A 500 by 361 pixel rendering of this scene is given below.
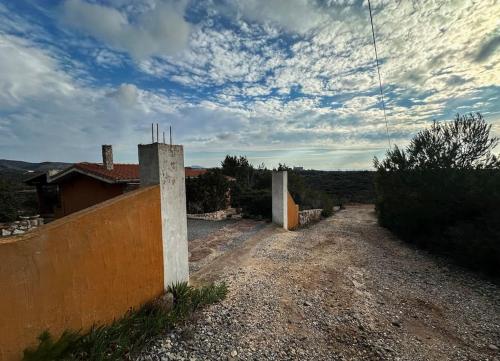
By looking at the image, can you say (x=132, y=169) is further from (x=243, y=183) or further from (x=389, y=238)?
(x=389, y=238)

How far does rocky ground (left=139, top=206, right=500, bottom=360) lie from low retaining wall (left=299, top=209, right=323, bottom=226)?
6.73 m

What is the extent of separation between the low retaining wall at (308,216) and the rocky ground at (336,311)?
673cm

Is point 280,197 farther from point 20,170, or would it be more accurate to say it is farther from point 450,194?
point 20,170

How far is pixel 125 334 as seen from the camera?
3533mm

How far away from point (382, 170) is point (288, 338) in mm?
11790

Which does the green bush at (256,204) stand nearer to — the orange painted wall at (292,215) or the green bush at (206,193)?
the green bush at (206,193)

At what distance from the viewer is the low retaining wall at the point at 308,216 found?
50.9 ft

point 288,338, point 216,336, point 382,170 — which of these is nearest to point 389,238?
point 382,170

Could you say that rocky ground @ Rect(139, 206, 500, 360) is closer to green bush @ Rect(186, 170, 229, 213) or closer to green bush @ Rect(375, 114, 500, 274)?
green bush @ Rect(375, 114, 500, 274)

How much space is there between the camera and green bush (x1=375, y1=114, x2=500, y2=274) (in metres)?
8.12

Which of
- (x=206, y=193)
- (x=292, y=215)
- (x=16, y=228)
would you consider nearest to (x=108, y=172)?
(x=16, y=228)

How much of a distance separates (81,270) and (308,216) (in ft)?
46.9

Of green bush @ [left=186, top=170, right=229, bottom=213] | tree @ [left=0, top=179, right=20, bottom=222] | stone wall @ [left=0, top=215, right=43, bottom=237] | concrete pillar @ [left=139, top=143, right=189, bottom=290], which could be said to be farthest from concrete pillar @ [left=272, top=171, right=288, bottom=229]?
tree @ [left=0, top=179, right=20, bottom=222]

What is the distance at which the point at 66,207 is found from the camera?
16.1 meters
